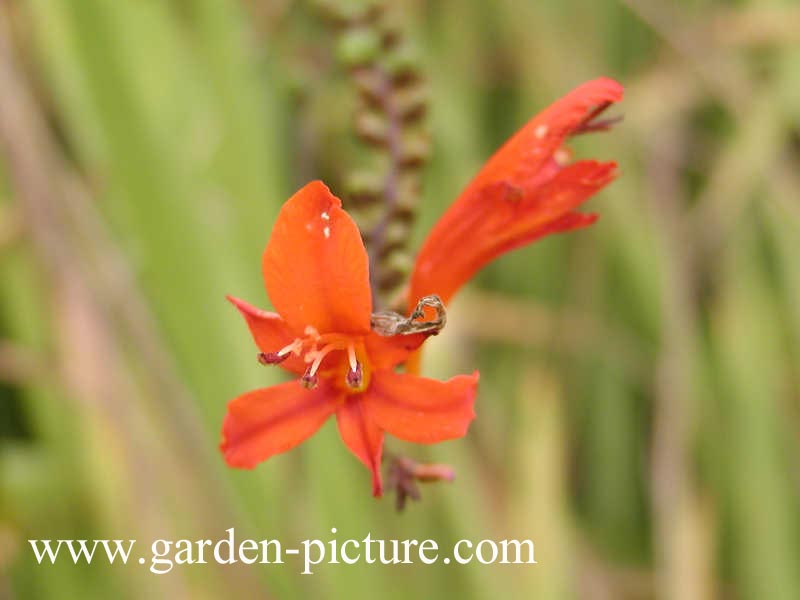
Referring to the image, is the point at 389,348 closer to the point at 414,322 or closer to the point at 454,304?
the point at 414,322

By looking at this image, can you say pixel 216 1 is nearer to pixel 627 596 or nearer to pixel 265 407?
pixel 265 407

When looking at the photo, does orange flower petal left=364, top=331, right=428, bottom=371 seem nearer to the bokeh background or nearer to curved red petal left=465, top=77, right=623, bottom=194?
curved red petal left=465, top=77, right=623, bottom=194

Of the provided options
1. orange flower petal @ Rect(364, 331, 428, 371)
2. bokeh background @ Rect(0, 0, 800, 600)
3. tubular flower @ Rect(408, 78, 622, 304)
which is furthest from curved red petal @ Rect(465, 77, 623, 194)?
bokeh background @ Rect(0, 0, 800, 600)

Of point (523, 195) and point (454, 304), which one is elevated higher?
point (523, 195)

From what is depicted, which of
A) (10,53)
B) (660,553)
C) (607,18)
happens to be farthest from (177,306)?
(607,18)

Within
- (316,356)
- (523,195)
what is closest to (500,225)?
(523,195)

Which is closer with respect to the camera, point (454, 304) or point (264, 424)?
point (264, 424)

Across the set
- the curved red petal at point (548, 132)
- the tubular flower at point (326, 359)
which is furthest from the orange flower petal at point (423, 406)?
the curved red petal at point (548, 132)

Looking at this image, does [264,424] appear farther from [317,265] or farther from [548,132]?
[548,132]
